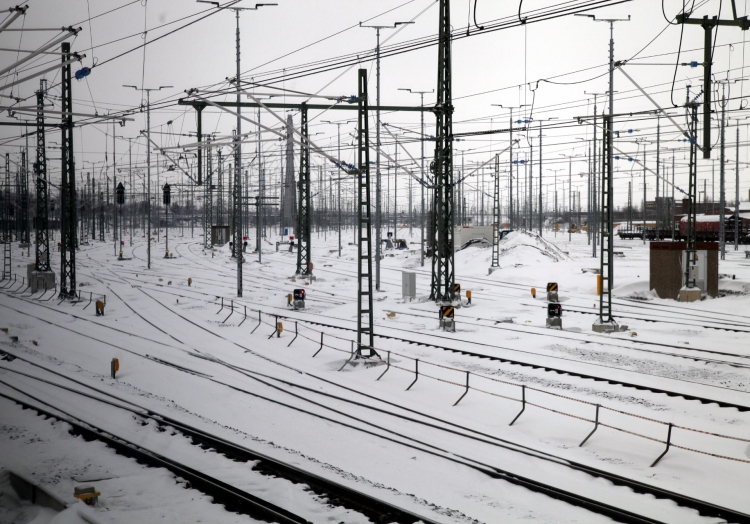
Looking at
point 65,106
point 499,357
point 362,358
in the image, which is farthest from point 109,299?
point 499,357

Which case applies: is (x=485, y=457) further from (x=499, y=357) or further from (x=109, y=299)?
(x=109, y=299)

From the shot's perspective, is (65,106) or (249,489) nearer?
(249,489)

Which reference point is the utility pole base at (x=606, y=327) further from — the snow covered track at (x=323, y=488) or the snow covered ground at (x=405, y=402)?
the snow covered track at (x=323, y=488)

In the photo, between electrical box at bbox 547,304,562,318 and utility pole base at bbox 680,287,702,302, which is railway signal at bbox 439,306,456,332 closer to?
electrical box at bbox 547,304,562,318

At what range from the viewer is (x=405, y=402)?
13320 mm

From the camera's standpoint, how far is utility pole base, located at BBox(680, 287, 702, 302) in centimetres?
2672

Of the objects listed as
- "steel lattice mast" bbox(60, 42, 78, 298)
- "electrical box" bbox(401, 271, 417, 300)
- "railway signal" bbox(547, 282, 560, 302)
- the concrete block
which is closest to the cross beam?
the concrete block

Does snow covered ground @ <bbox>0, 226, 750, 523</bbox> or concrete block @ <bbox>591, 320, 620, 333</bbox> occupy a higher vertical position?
concrete block @ <bbox>591, 320, 620, 333</bbox>

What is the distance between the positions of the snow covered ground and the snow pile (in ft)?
45.3

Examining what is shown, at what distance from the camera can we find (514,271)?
38.4m

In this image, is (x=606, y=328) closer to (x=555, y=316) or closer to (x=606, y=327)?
(x=606, y=327)

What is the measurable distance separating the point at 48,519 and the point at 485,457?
6.45 meters

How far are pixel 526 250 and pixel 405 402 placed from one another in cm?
3251

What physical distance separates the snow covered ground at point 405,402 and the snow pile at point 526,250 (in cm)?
1379
